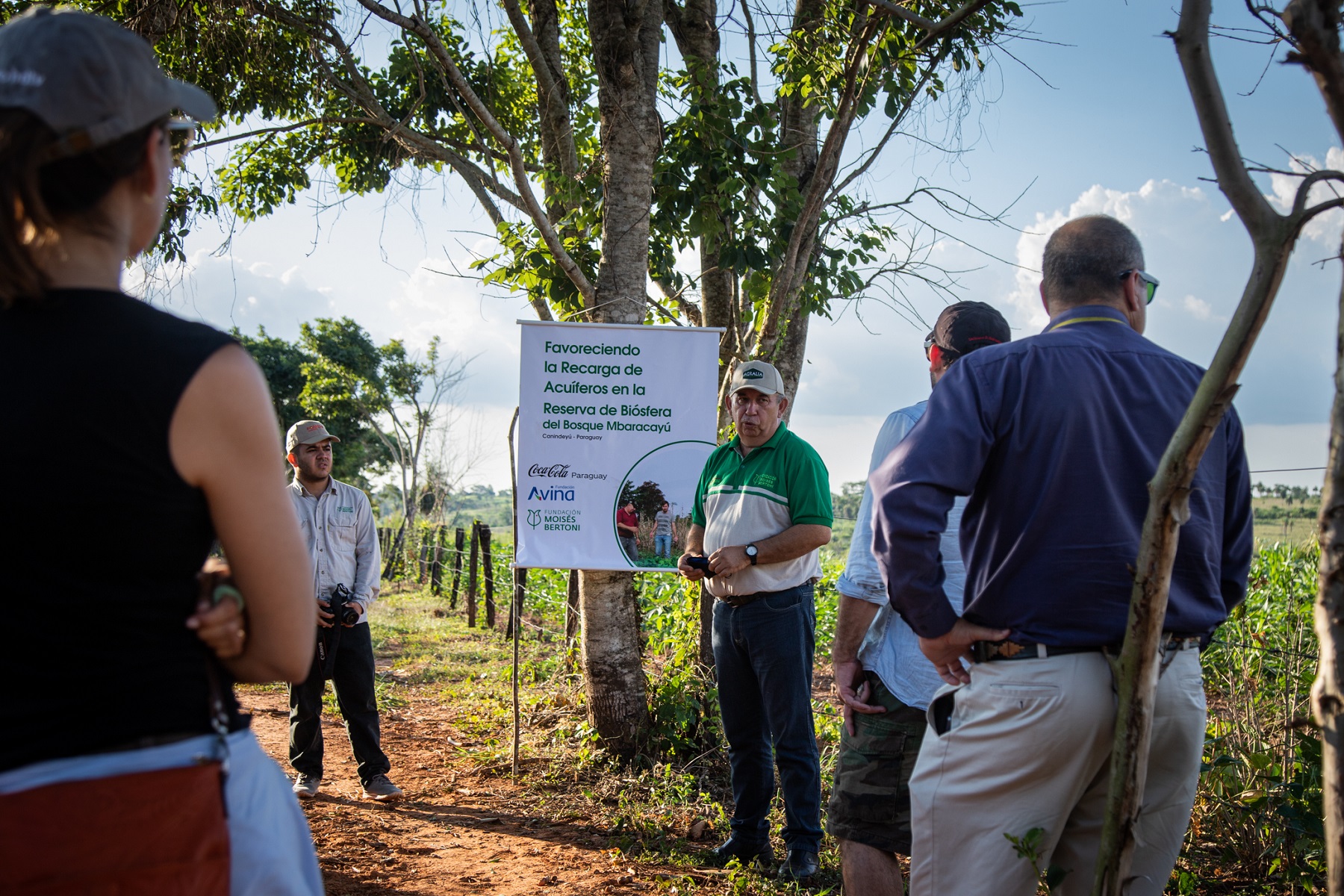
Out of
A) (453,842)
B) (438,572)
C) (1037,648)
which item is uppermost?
(1037,648)

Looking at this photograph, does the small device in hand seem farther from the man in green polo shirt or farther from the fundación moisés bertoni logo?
Answer: the fundación moisés bertoni logo

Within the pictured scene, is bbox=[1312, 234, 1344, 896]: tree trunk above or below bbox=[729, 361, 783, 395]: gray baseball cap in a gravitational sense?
below

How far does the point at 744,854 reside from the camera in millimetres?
4145

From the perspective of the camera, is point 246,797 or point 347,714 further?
point 347,714

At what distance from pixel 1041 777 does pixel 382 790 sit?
4290mm

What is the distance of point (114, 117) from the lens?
3.92 feet

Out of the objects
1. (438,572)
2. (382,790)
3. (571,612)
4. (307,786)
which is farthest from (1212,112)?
(438,572)

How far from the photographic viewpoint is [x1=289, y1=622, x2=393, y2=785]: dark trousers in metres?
5.37

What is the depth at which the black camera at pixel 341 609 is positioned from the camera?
5309 mm

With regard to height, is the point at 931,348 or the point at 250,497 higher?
the point at 931,348

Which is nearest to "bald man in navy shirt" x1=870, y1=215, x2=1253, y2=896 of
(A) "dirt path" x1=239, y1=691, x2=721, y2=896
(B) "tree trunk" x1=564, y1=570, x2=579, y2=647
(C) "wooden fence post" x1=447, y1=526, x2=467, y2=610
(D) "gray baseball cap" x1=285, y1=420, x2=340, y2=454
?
(A) "dirt path" x1=239, y1=691, x2=721, y2=896

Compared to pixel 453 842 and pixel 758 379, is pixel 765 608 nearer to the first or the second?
pixel 758 379

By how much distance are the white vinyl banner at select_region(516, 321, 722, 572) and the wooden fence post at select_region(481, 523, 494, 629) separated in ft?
23.3

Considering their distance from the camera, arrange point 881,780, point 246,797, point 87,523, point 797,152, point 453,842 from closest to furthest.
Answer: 1. point 87,523
2. point 246,797
3. point 881,780
4. point 453,842
5. point 797,152
